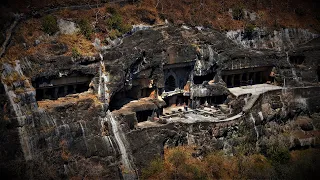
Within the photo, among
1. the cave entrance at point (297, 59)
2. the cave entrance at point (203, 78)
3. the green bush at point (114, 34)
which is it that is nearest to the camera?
the green bush at point (114, 34)

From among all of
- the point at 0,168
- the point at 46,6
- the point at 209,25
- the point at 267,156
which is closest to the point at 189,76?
the point at 209,25

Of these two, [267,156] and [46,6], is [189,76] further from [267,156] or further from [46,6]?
[46,6]

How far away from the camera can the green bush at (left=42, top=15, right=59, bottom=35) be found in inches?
1449

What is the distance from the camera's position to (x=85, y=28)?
127ft

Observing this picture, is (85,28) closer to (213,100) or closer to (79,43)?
(79,43)

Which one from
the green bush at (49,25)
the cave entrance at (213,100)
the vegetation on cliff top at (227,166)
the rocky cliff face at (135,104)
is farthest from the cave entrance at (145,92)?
the green bush at (49,25)

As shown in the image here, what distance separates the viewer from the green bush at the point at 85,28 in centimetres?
3828

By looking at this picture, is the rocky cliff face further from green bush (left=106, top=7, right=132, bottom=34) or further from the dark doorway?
green bush (left=106, top=7, right=132, bottom=34)

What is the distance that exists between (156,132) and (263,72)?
15.4 m

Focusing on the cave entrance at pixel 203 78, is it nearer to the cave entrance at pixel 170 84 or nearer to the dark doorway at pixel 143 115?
the cave entrance at pixel 170 84

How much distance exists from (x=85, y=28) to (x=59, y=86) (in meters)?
5.20

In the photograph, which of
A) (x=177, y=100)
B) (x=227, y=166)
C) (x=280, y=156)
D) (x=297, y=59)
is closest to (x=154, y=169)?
(x=227, y=166)

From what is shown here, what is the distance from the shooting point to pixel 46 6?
39844mm

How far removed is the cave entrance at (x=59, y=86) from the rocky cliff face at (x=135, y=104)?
0.22 feet
